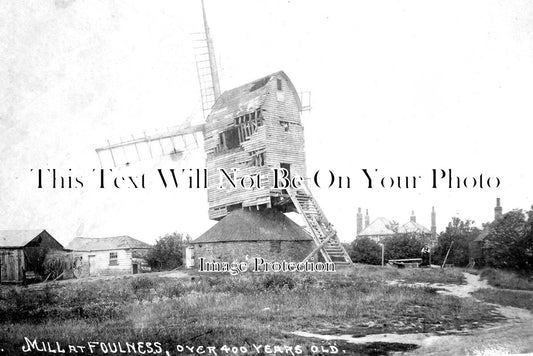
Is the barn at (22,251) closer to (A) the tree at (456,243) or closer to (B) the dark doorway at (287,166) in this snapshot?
(B) the dark doorway at (287,166)

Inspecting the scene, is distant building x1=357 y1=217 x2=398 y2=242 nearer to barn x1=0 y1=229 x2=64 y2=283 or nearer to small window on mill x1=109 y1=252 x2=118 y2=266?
→ barn x1=0 y1=229 x2=64 y2=283

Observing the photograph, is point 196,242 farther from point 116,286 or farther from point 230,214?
point 116,286

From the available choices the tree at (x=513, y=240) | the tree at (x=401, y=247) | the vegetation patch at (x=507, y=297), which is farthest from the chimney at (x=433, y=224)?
the vegetation patch at (x=507, y=297)

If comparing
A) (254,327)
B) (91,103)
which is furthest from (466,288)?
(91,103)

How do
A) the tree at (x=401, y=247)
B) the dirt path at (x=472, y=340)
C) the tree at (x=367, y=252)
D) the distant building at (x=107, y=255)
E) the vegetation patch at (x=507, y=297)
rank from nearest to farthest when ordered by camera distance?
the dirt path at (x=472, y=340) < the vegetation patch at (x=507, y=297) < the tree at (x=401, y=247) < the tree at (x=367, y=252) < the distant building at (x=107, y=255)

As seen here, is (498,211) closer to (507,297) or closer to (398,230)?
(507,297)

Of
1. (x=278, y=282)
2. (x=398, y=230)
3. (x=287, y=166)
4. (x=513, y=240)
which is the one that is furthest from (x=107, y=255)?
(x=513, y=240)
